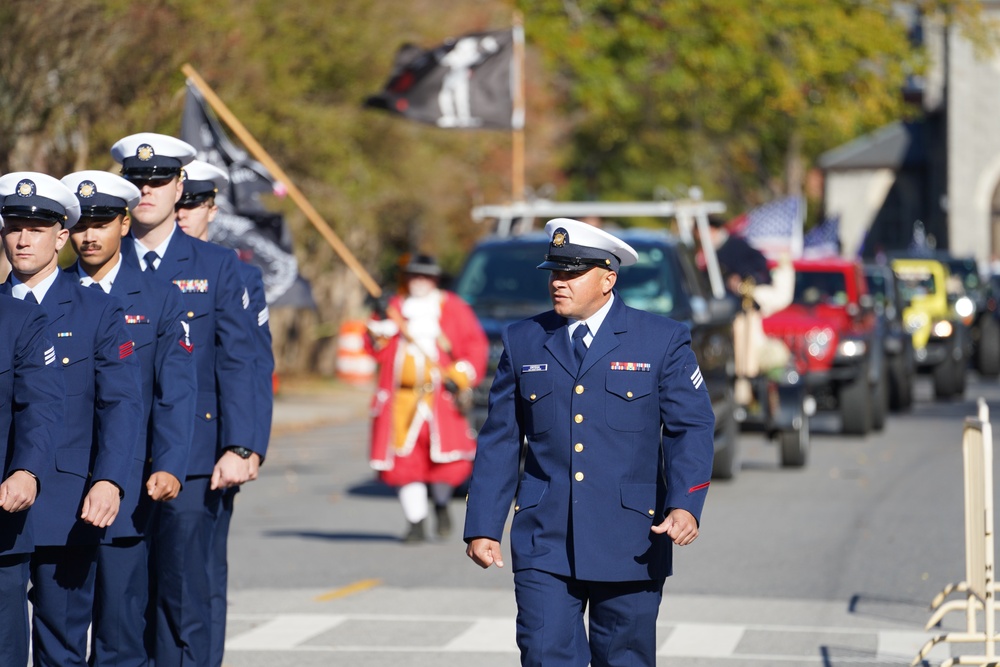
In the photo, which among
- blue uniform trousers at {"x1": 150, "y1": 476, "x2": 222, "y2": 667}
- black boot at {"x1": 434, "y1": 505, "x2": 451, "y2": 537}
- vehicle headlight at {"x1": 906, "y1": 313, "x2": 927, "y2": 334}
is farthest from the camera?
vehicle headlight at {"x1": 906, "y1": 313, "x2": 927, "y2": 334}

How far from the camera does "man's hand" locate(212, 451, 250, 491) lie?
6.84 meters

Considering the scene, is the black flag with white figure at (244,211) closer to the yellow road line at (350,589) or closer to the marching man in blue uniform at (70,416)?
the yellow road line at (350,589)

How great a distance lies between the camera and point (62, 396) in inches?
223

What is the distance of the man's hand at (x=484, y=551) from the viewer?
223 inches

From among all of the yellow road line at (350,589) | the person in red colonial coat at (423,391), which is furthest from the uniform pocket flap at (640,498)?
the person in red colonial coat at (423,391)

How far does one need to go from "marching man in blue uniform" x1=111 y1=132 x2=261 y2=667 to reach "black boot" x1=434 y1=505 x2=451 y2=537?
17.5 ft

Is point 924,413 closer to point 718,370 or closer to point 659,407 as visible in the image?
point 718,370

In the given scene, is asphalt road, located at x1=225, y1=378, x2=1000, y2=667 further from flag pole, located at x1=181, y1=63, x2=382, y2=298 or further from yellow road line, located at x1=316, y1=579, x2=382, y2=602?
flag pole, located at x1=181, y1=63, x2=382, y2=298

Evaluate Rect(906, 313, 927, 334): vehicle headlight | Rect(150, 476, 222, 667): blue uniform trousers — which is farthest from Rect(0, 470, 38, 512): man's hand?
Rect(906, 313, 927, 334): vehicle headlight

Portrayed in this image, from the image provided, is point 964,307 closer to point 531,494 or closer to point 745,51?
point 745,51

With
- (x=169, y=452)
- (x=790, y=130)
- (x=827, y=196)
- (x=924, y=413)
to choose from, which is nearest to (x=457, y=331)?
(x=169, y=452)

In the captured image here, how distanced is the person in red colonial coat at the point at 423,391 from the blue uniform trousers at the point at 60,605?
613 cm

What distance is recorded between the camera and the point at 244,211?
471 inches

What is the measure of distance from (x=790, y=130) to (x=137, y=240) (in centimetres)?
4233
